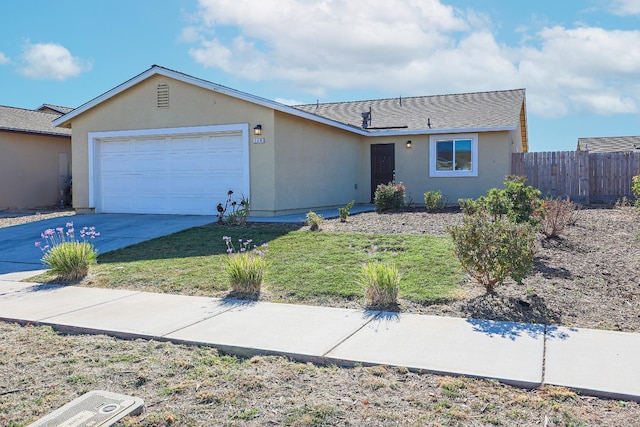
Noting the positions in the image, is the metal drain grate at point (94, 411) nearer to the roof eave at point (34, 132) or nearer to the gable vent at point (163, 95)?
the gable vent at point (163, 95)

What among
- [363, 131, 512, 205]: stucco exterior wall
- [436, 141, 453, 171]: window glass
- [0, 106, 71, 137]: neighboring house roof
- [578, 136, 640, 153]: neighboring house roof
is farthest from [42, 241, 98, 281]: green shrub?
[578, 136, 640, 153]: neighboring house roof

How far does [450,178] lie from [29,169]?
1574 centimetres

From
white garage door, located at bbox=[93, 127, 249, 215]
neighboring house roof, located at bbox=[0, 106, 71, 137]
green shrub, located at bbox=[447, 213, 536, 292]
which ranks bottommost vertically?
green shrub, located at bbox=[447, 213, 536, 292]

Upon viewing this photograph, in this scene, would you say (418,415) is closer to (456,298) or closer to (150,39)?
(456,298)

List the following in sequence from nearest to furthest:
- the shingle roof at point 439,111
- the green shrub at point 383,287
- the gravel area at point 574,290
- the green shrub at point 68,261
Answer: the gravel area at point 574,290 → the green shrub at point 383,287 → the green shrub at point 68,261 → the shingle roof at point 439,111

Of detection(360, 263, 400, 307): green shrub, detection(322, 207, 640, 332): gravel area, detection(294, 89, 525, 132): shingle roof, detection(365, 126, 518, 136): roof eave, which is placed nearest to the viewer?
detection(322, 207, 640, 332): gravel area

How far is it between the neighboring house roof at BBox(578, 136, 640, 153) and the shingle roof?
10447mm

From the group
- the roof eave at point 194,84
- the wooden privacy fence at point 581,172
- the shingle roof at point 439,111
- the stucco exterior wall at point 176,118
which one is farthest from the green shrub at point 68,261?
the wooden privacy fence at point 581,172

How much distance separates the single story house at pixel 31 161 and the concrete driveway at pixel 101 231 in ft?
20.6

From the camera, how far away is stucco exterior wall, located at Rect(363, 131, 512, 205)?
17391 mm

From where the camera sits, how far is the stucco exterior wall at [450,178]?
1739cm

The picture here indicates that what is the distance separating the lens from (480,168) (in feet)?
57.6

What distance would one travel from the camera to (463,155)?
17.9 metres

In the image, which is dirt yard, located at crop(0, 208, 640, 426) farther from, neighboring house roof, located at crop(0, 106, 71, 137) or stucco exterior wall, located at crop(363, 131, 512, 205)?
neighboring house roof, located at crop(0, 106, 71, 137)
